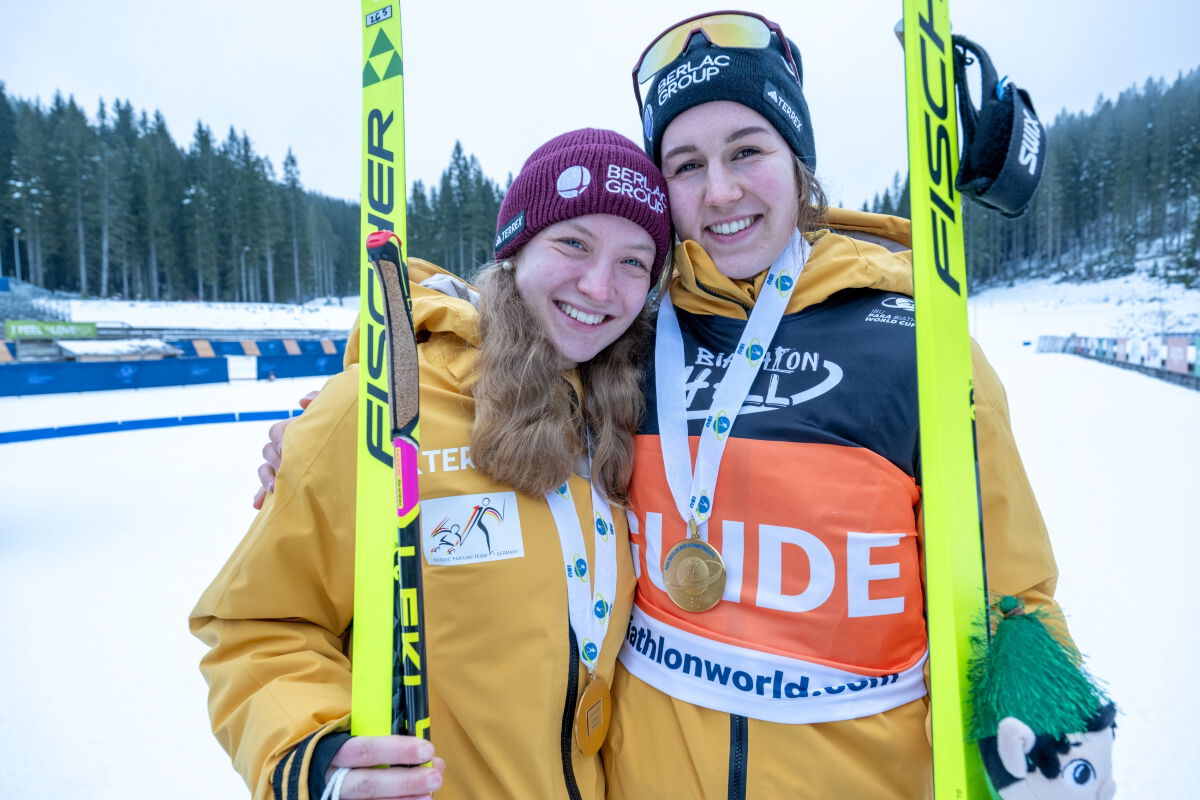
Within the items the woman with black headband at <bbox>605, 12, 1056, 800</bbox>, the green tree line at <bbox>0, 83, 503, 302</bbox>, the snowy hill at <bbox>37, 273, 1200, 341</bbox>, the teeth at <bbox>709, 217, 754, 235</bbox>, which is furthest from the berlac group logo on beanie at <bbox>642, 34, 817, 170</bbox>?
the green tree line at <bbox>0, 83, 503, 302</bbox>

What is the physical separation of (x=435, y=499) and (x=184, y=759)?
238cm

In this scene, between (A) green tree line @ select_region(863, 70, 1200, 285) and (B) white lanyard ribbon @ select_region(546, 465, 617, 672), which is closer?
(B) white lanyard ribbon @ select_region(546, 465, 617, 672)

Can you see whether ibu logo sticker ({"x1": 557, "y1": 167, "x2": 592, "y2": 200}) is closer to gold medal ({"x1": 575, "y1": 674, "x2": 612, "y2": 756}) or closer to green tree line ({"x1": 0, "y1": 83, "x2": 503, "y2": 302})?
gold medal ({"x1": 575, "y1": 674, "x2": 612, "y2": 756})

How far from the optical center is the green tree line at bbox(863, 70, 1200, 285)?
4541 cm

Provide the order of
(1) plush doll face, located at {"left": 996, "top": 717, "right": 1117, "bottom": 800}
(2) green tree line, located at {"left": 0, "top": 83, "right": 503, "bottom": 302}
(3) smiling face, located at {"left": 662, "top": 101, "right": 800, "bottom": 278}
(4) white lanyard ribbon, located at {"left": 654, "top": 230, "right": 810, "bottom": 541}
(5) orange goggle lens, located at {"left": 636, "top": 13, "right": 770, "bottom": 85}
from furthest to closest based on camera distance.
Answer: (2) green tree line, located at {"left": 0, "top": 83, "right": 503, "bottom": 302} < (5) orange goggle lens, located at {"left": 636, "top": 13, "right": 770, "bottom": 85} < (3) smiling face, located at {"left": 662, "top": 101, "right": 800, "bottom": 278} < (4) white lanyard ribbon, located at {"left": 654, "top": 230, "right": 810, "bottom": 541} < (1) plush doll face, located at {"left": 996, "top": 717, "right": 1117, "bottom": 800}

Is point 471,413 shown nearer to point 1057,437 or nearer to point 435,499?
point 435,499

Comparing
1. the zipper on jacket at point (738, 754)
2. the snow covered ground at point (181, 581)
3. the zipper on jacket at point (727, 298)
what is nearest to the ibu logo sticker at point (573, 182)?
the zipper on jacket at point (727, 298)

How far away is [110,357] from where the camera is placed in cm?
1839

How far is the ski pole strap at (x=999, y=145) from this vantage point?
1024 mm

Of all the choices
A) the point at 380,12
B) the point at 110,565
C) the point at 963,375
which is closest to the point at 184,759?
the point at 110,565

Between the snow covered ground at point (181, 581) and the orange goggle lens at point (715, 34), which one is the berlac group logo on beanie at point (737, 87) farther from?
the snow covered ground at point (181, 581)

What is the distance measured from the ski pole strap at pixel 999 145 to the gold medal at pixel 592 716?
3.89ft

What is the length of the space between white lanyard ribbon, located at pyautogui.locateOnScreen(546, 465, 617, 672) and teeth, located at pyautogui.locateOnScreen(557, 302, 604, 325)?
15.8 inches

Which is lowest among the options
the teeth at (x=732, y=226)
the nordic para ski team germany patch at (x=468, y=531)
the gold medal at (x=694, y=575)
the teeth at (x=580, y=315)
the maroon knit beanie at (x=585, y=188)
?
the gold medal at (x=694, y=575)
